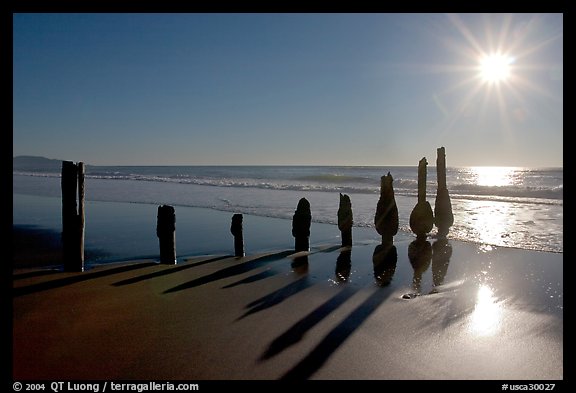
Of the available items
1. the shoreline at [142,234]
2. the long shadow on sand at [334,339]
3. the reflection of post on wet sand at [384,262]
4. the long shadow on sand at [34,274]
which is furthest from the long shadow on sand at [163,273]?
the long shadow on sand at [334,339]

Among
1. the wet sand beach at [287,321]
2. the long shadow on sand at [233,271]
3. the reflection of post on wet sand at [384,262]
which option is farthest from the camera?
the reflection of post on wet sand at [384,262]

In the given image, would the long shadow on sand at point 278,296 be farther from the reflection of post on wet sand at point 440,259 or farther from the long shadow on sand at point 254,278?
the reflection of post on wet sand at point 440,259

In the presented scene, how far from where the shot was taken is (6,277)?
4664mm

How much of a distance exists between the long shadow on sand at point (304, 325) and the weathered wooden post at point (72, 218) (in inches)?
191

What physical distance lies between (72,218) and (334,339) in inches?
224

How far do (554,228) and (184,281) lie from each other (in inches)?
523

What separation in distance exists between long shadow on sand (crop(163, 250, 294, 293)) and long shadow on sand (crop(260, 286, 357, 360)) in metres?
2.30

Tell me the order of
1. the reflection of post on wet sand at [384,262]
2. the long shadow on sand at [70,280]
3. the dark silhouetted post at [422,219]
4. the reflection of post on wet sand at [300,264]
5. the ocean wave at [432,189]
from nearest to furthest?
the long shadow on sand at [70,280] < the reflection of post on wet sand at [384,262] < the reflection of post on wet sand at [300,264] < the dark silhouetted post at [422,219] < the ocean wave at [432,189]

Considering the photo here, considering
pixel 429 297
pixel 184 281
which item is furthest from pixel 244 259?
pixel 429 297

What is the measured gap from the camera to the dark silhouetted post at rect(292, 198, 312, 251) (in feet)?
34.5

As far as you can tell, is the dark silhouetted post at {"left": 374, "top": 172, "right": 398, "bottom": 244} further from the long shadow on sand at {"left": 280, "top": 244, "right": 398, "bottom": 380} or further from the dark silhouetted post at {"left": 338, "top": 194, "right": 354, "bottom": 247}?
the long shadow on sand at {"left": 280, "top": 244, "right": 398, "bottom": 380}

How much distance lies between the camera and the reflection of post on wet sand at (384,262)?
26.9 ft

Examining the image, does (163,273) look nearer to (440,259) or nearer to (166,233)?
(166,233)
